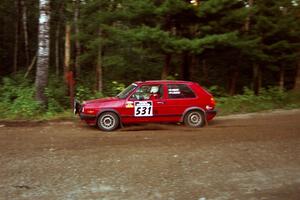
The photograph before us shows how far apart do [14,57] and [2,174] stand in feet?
82.4

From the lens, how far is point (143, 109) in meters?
13.6

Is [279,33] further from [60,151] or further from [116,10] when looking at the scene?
[60,151]

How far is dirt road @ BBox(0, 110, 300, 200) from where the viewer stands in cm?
715

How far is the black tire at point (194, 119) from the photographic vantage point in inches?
550

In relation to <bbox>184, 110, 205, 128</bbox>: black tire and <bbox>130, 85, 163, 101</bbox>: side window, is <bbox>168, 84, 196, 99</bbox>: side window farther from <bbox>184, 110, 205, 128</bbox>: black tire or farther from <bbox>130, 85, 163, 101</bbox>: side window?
<bbox>184, 110, 205, 128</bbox>: black tire

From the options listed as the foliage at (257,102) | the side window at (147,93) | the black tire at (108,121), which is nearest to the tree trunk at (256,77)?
the foliage at (257,102)

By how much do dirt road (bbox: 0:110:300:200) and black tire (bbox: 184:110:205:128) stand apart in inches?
17.6

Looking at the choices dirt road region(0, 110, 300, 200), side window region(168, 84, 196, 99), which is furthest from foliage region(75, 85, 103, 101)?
side window region(168, 84, 196, 99)

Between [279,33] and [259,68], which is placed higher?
[279,33]

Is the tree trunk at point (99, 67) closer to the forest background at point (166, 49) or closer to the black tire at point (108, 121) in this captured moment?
the forest background at point (166, 49)

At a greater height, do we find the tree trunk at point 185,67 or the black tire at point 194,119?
the tree trunk at point 185,67

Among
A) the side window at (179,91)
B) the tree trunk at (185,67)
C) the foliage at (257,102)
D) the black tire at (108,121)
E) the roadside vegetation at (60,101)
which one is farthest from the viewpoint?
the tree trunk at (185,67)

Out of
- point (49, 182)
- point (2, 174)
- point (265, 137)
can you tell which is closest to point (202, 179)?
point (49, 182)

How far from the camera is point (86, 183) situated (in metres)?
7.53
